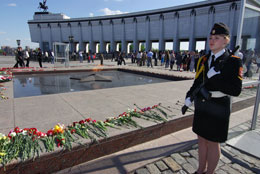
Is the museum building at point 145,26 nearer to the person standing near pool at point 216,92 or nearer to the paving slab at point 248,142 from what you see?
the paving slab at point 248,142

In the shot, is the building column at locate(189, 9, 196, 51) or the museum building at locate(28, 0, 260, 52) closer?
the museum building at locate(28, 0, 260, 52)

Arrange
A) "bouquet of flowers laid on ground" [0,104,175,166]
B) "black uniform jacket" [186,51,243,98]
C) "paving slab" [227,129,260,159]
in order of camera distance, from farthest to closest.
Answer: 1. "paving slab" [227,129,260,159]
2. "bouquet of flowers laid on ground" [0,104,175,166]
3. "black uniform jacket" [186,51,243,98]

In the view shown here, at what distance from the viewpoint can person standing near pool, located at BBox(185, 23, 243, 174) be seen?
72.3 inches

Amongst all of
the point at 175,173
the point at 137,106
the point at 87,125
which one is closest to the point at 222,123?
the point at 175,173

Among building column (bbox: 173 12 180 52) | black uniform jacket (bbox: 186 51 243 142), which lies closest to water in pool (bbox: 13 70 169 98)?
Result: black uniform jacket (bbox: 186 51 243 142)

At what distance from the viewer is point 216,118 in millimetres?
1953

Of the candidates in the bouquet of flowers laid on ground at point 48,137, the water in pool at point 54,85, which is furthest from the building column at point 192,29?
the bouquet of flowers laid on ground at point 48,137

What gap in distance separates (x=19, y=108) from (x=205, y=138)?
395 centimetres

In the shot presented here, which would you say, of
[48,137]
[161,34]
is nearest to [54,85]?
[48,137]

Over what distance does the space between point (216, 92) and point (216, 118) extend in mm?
308

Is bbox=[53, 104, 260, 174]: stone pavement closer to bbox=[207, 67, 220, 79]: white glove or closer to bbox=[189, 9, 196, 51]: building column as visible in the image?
bbox=[207, 67, 220, 79]: white glove

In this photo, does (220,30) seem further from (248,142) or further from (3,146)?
(3,146)

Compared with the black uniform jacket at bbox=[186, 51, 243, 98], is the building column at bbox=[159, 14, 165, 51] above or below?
above

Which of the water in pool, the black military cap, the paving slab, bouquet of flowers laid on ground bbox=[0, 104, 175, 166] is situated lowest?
the paving slab
